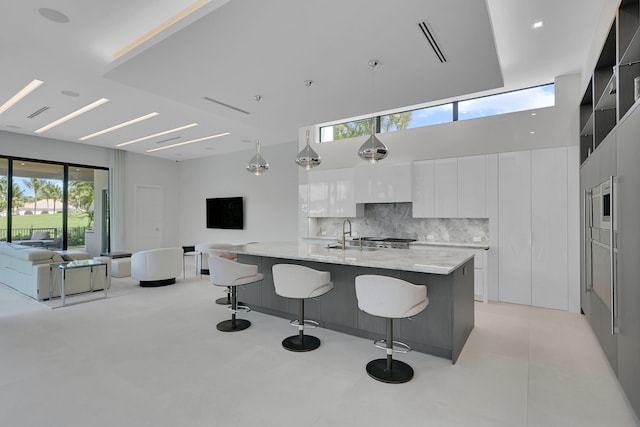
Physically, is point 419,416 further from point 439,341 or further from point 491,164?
point 491,164

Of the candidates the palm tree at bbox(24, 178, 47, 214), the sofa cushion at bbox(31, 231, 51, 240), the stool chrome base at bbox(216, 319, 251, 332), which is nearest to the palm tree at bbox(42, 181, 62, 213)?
the palm tree at bbox(24, 178, 47, 214)

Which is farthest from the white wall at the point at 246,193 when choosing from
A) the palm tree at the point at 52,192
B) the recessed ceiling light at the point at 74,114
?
the recessed ceiling light at the point at 74,114

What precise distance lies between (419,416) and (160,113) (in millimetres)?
5773

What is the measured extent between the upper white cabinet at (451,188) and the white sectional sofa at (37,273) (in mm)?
5421

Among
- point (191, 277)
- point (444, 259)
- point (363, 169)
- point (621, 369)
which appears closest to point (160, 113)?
point (191, 277)

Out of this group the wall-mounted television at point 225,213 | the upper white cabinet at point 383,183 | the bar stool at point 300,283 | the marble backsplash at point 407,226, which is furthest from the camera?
the wall-mounted television at point 225,213

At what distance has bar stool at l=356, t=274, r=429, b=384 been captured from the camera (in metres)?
2.53

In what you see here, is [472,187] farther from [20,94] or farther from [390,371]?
[20,94]

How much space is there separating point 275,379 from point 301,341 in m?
0.70

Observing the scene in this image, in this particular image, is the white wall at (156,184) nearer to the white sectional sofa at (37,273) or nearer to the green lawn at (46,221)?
the green lawn at (46,221)

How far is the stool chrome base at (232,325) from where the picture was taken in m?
3.66

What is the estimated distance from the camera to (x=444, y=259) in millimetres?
3084

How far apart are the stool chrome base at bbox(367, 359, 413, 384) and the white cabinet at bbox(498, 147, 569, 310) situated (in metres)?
2.89

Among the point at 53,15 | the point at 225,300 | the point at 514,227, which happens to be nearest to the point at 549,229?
the point at 514,227
